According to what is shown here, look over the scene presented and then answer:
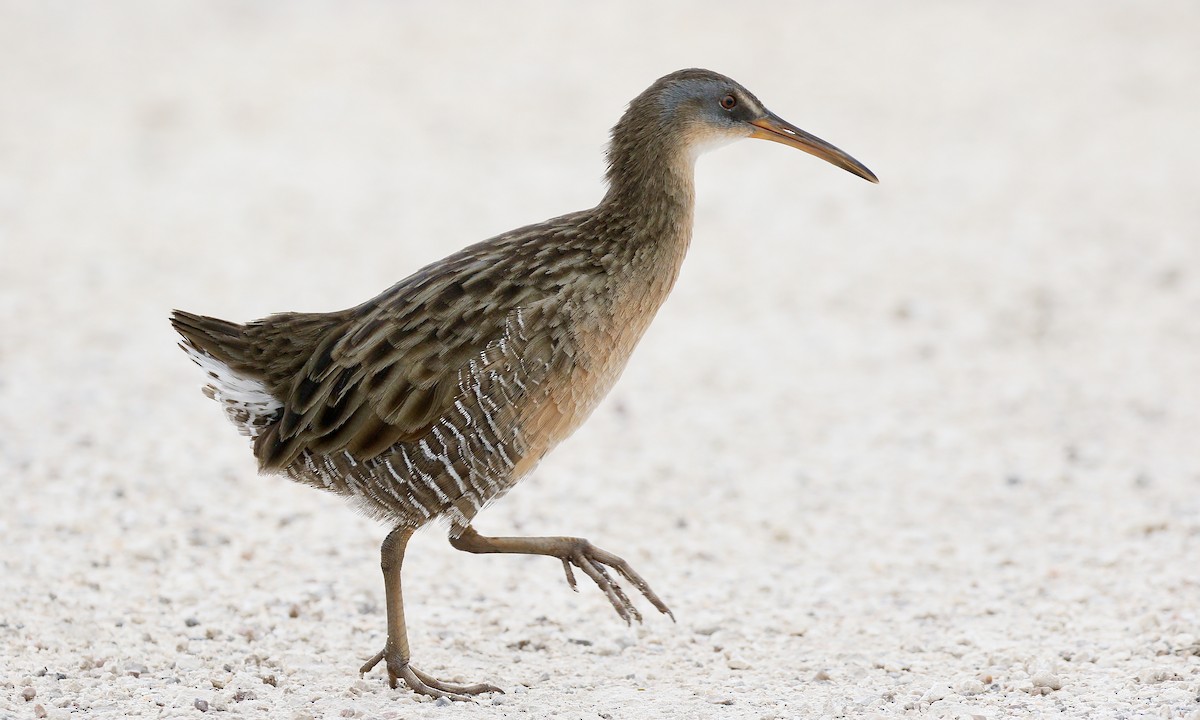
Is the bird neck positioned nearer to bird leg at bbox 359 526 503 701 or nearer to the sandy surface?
bird leg at bbox 359 526 503 701

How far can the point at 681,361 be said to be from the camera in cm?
938

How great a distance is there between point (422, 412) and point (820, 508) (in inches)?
119

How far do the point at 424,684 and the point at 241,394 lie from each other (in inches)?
49.9

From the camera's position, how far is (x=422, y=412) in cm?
476

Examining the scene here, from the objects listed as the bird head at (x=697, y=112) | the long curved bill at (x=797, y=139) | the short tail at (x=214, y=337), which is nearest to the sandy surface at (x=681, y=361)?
the short tail at (x=214, y=337)

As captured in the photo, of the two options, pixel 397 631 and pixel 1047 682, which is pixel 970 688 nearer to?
pixel 1047 682

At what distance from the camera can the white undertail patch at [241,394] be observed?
5125mm

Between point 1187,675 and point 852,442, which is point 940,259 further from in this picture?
point 1187,675

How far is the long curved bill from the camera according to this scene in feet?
17.2

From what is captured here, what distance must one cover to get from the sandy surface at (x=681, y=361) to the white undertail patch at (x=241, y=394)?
2.74ft

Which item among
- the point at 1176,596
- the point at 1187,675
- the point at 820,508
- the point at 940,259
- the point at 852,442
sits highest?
the point at 940,259

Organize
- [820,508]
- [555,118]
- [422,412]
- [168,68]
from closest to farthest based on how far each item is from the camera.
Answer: [422,412], [820,508], [555,118], [168,68]

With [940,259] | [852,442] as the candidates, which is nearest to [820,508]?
[852,442]

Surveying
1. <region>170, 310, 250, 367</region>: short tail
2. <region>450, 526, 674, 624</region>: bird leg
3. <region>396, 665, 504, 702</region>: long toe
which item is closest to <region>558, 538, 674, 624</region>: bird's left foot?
<region>450, 526, 674, 624</region>: bird leg
